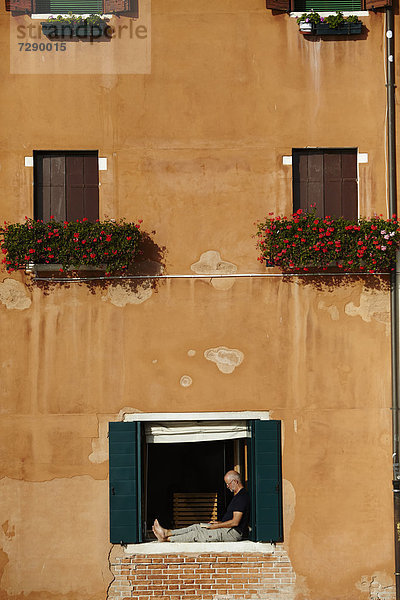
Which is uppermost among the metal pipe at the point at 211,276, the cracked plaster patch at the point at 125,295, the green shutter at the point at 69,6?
the green shutter at the point at 69,6

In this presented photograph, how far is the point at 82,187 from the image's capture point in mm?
9281

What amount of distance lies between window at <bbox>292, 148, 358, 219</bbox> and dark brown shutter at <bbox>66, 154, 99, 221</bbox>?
2.41m

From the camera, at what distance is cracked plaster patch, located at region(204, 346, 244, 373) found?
355 inches

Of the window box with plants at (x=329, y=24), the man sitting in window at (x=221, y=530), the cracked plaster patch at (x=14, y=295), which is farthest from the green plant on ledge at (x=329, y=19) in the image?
the man sitting in window at (x=221, y=530)

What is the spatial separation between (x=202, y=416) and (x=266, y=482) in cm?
105

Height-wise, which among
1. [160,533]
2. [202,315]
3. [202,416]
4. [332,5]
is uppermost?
[332,5]

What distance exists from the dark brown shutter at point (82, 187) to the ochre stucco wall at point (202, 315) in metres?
0.18

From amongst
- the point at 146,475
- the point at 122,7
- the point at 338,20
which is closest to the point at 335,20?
the point at 338,20

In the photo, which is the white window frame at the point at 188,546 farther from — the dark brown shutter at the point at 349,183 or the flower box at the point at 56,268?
the dark brown shutter at the point at 349,183

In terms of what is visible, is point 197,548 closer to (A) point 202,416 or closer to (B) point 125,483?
(B) point 125,483

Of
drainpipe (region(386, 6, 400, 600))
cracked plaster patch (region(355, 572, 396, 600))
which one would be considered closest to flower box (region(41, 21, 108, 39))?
drainpipe (region(386, 6, 400, 600))

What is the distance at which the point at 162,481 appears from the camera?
1093 centimetres

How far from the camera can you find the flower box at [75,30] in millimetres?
9227

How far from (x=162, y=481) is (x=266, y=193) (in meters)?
4.43
